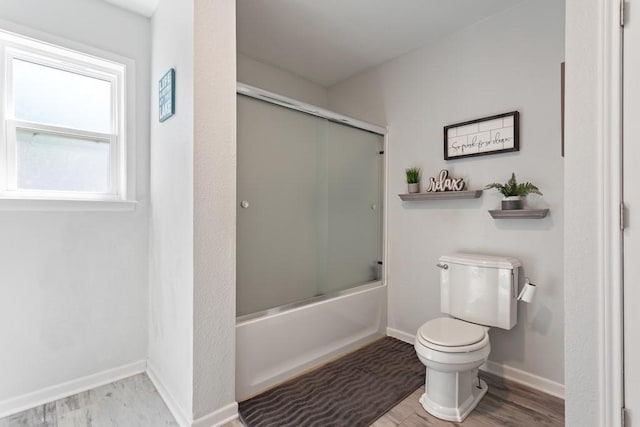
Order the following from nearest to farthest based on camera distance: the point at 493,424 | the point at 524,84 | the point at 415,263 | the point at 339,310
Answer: the point at 493,424 → the point at 524,84 → the point at 339,310 → the point at 415,263

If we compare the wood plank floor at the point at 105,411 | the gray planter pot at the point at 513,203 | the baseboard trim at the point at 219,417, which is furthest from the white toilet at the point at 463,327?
the wood plank floor at the point at 105,411

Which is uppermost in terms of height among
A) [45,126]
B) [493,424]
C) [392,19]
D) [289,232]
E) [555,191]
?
[392,19]

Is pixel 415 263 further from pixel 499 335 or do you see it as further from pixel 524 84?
pixel 524 84

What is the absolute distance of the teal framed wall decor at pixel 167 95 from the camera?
1.71 m

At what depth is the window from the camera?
177cm

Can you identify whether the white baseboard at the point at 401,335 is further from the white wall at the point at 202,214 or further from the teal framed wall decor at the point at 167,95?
the teal framed wall decor at the point at 167,95

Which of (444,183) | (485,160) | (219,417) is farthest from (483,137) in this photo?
(219,417)

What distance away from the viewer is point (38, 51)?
71.6 inches

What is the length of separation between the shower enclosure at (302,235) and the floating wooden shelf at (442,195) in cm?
33

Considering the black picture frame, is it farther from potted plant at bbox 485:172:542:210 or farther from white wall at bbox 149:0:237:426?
white wall at bbox 149:0:237:426

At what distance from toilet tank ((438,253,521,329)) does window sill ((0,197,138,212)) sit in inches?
85.2

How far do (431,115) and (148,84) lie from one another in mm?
2061

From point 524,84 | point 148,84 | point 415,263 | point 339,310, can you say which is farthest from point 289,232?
point 524,84

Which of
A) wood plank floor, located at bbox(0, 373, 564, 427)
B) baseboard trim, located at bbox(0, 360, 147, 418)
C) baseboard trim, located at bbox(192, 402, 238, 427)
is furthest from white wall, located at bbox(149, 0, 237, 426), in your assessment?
baseboard trim, located at bbox(0, 360, 147, 418)
